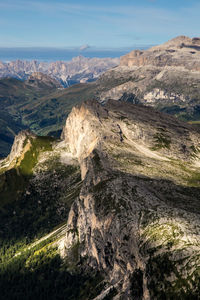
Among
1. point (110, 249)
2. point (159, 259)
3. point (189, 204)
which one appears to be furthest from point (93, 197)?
point (159, 259)

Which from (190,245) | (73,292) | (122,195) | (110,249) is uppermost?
(190,245)

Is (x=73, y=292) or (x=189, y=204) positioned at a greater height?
(x=189, y=204)

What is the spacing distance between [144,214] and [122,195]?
24.8m

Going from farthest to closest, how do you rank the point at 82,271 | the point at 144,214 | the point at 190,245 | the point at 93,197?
the point at 82,271
the point at 93,197
the point at 144,214
the point at 190,245

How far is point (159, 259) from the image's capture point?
106 meters

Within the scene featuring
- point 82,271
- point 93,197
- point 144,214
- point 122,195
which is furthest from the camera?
point 82,271

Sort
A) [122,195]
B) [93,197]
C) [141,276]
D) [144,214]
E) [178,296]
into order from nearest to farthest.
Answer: [178,296] < [141,276] < [144,214] < [122,195] < [93,197]

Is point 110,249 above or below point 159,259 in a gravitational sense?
below

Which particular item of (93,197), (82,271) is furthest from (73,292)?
(93,197)

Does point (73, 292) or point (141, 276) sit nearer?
point (141, 276)

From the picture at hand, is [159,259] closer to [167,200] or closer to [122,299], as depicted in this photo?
[122,299]

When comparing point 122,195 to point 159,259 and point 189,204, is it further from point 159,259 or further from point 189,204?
point 159,259

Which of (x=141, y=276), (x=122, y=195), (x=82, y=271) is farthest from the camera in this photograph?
(x=82, y=271)

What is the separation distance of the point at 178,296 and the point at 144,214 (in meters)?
49.4
